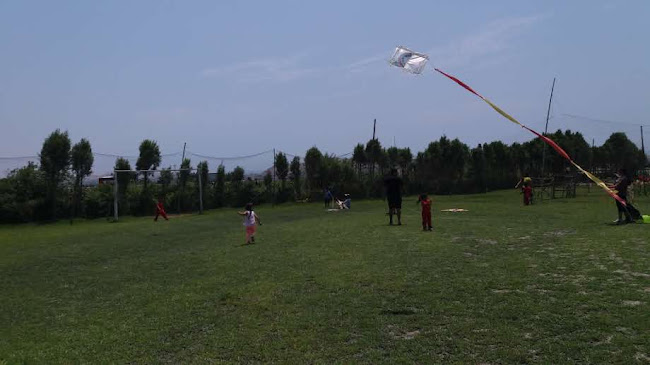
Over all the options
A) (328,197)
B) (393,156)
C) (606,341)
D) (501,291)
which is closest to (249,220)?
(501,291)

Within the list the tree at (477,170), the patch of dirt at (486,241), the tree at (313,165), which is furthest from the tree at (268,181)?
the patch of dirt at (486,241)

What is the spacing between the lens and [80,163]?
31.9 meters

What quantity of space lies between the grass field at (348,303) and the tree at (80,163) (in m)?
19.0

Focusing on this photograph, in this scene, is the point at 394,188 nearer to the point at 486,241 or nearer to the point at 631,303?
the point at 486,241

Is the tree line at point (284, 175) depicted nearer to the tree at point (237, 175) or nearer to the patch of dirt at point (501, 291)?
the tree at point (237, 175)

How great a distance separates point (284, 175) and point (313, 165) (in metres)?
2.38

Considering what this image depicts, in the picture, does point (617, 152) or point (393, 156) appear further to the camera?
point (617, 152)

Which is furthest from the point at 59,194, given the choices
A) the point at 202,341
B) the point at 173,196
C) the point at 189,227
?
the point at 202,341

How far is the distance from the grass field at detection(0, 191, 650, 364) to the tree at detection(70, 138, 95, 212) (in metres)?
19.0

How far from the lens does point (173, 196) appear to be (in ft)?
115

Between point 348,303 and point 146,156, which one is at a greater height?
point 146,156

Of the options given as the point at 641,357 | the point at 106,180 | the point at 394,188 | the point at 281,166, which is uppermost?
the point at 281,166

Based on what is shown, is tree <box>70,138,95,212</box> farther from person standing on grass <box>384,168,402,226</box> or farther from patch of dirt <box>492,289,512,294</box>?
patch of dirt <box>492,289,512,294</box>

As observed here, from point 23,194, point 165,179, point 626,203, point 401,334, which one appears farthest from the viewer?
point 165,179
